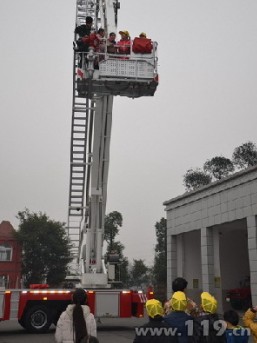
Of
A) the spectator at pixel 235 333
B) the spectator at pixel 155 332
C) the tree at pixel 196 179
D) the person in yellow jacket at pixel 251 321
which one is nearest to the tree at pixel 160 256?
the tree at pixel 196 179

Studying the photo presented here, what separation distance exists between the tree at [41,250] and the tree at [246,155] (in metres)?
18.3

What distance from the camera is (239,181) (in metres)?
18.6

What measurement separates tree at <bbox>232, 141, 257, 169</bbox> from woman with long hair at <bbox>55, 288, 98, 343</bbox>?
38.4m

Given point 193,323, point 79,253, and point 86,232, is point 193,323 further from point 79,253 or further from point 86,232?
point 79,253

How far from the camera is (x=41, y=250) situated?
39.4 metres

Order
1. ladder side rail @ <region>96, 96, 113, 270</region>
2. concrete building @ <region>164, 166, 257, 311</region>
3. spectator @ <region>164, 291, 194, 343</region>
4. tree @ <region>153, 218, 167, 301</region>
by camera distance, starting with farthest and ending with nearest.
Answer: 1. tree @ <region>153, 218, 167, 301</region>
2. concrete building @ <region>164, 166, 257, 311</region>
3. ladder side rail @ <region>96, 96, 113, 270</region>
4. spectator @ <region>164, 291, 194, 343</region>

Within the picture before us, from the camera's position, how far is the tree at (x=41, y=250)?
38594 mm

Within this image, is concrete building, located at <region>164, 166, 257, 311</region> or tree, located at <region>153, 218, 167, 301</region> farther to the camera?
tree, located at <region>153, 218, 167, 301</region>

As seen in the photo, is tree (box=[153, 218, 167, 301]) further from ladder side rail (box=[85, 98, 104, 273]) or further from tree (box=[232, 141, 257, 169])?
ladder side rail (box=[85, 98, 104, 273])

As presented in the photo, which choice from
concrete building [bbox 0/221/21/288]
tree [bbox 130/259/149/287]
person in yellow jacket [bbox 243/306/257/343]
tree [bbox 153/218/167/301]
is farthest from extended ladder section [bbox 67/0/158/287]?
tree [bbox 130/259/149/287]

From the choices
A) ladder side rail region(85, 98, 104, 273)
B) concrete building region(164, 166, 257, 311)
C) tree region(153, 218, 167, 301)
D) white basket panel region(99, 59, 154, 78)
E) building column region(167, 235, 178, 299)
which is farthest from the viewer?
tree region(153, 218, 167, 301)

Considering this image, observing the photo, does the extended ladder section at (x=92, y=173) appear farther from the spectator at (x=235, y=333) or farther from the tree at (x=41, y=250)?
the tree at (x=41, y=250)

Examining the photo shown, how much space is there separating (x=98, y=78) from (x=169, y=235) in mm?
14774

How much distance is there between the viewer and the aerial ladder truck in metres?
11.2
